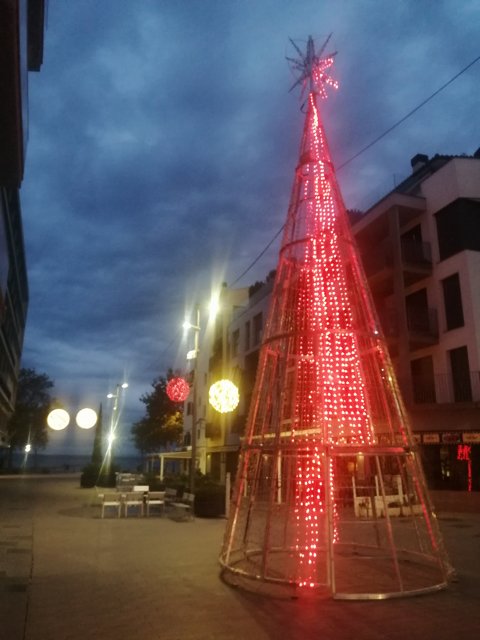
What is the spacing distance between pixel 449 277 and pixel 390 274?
269 centimetres

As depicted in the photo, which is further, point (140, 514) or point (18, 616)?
point (140, 514)

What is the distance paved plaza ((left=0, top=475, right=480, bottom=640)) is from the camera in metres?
5.29

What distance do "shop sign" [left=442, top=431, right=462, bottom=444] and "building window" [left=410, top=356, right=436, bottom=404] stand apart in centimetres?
159

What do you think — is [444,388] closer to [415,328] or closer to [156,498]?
[415,328]

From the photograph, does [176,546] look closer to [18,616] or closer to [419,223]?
[18,616]

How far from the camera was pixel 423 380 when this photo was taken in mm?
21625

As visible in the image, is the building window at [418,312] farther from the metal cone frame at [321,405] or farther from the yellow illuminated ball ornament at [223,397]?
the metal cone frame at [321,405]

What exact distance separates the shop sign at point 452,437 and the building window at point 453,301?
13.7ft

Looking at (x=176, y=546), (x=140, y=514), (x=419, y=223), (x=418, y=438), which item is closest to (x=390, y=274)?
(x=419, y=223)

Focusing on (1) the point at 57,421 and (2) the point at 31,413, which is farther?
(2) the point at 31,413

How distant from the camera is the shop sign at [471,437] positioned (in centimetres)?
1879

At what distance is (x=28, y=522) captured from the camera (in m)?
14.2

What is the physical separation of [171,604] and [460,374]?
16864mm

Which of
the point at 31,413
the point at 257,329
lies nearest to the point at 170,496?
the point at 257,329
